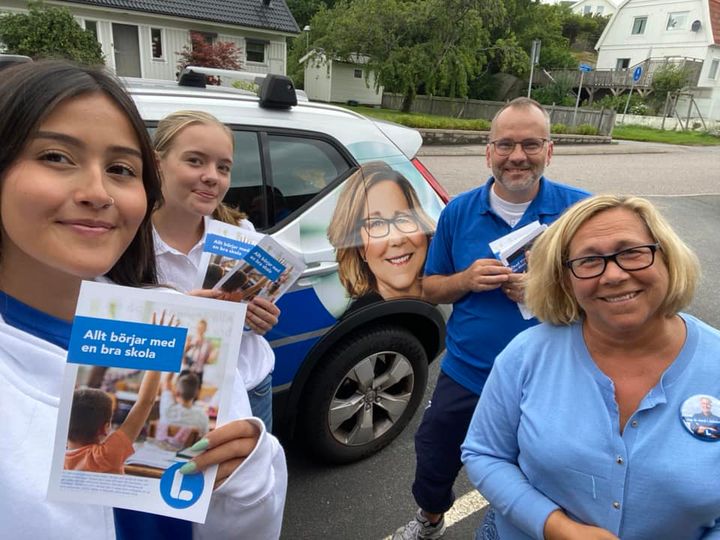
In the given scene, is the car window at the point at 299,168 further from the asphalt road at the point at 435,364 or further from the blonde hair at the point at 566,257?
the asphalt road at the point at 435,364

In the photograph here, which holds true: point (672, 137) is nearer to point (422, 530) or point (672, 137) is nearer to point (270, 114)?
point (270, 114)

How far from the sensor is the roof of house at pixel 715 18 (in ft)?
109

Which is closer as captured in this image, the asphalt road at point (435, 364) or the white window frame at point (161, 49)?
the asphalt road at point (435, 364)

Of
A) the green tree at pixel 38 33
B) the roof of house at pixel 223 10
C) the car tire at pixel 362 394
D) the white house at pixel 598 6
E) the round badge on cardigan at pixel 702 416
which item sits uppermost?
the white house at pixel 598 6

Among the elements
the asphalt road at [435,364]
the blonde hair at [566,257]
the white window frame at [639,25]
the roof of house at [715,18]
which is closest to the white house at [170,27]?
the asphalt road at [435,364]

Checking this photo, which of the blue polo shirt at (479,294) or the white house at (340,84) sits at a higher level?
the white house at (340,84)

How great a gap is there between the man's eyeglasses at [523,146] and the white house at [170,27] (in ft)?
69.0

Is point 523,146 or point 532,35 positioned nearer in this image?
point 523,146

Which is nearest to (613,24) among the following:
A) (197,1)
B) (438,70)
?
(438,70)

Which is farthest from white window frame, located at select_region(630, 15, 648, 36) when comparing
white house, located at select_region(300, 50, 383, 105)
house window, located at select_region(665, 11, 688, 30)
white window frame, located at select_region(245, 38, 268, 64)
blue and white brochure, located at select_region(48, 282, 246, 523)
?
blue and white brochure, located at select_region(48, 282, 246, 523)

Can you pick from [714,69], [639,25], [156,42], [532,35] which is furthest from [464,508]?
[639,25]

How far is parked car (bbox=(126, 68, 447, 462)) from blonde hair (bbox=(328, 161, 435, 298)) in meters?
0.02

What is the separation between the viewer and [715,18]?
112 feet

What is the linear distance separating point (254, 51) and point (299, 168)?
22.6 m
